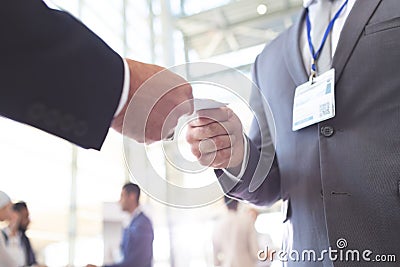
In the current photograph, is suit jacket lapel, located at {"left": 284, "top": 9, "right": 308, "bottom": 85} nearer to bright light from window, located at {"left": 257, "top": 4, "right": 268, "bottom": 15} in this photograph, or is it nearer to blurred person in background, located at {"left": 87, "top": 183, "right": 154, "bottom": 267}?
blurred person in background, located at {"left": 87, "top": 183, "right": 154, "bottom": 267}

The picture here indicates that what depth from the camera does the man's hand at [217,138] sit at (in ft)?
2.10

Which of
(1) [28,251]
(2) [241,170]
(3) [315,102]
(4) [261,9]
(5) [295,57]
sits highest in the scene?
(4) [261,9]

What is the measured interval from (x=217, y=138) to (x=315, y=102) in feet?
0.71

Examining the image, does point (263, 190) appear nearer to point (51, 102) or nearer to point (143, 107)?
point (143, 107)

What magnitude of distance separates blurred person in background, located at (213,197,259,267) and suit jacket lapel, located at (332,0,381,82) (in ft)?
1.54

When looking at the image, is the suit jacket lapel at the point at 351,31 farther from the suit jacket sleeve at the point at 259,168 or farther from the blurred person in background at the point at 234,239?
the blurred person in background at the point at 234,239

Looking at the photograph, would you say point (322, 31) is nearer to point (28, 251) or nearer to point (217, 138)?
point (217, 138)

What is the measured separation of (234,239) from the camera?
122cm

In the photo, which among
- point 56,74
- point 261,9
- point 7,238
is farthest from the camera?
point 261,9

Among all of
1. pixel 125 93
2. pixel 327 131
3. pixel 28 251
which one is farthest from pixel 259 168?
pixel 28 251

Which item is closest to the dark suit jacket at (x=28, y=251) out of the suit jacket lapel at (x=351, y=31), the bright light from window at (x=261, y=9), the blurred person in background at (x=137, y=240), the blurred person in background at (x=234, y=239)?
the blurred person in background at (x=137, y=240)

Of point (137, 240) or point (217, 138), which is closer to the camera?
point (217, 138)

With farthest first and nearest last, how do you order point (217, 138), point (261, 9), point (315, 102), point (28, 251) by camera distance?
point (261, 9)
point (28, 251)
point (315, 102)
point (217, 138)

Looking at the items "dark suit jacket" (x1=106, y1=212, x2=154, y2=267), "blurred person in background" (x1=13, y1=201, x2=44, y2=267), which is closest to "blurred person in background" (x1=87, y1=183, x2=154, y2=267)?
"dark suit jacket" (x1=106, y1=212, x2=154, y2=267)
